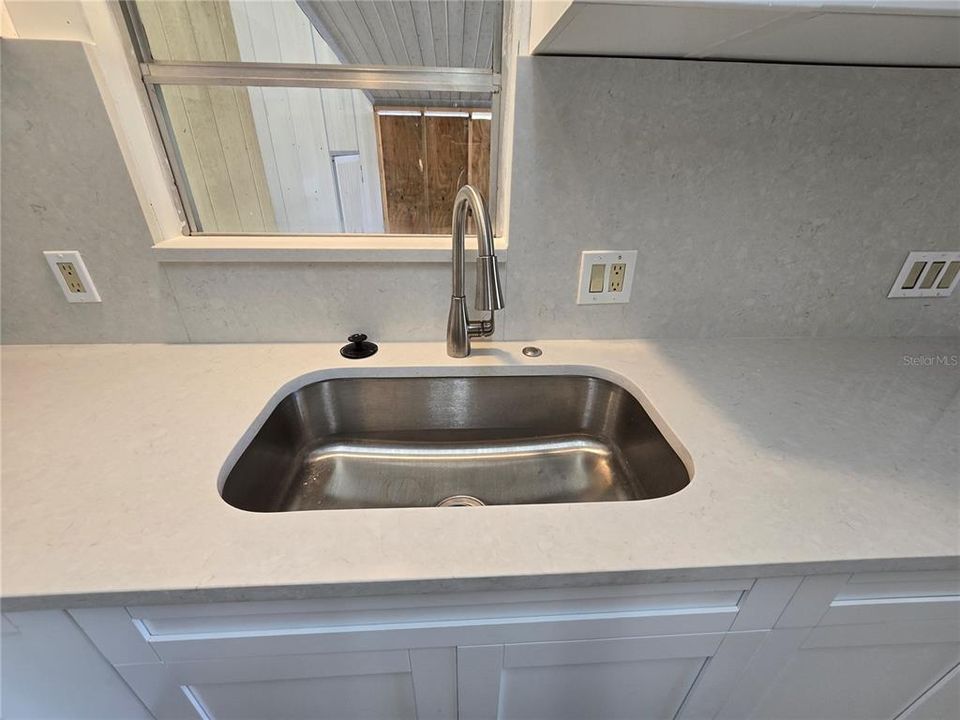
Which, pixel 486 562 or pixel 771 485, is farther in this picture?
pixel 771 485

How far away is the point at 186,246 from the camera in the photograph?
34.4 inches

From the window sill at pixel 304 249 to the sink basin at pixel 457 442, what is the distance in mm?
266

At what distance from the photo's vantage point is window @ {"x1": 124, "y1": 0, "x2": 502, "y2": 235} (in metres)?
0.84

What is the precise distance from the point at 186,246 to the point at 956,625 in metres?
1.49

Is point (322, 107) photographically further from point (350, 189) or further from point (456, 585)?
point (456, 585)

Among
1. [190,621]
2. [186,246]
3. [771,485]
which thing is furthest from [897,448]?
[186,246]

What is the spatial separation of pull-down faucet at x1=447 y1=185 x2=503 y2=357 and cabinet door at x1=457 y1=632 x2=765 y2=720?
0.53 meters

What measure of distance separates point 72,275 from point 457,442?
0.88 metres

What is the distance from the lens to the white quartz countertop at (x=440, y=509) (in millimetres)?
496

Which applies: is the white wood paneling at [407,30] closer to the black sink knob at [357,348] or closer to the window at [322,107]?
the window at [322,107]

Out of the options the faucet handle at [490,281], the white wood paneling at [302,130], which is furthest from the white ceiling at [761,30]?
the white wood paneling at [302,130]

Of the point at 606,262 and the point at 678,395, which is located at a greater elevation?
the point at 606,262

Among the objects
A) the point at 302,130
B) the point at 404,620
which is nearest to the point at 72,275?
the point at 302,130

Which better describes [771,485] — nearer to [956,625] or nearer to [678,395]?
[678,395]
